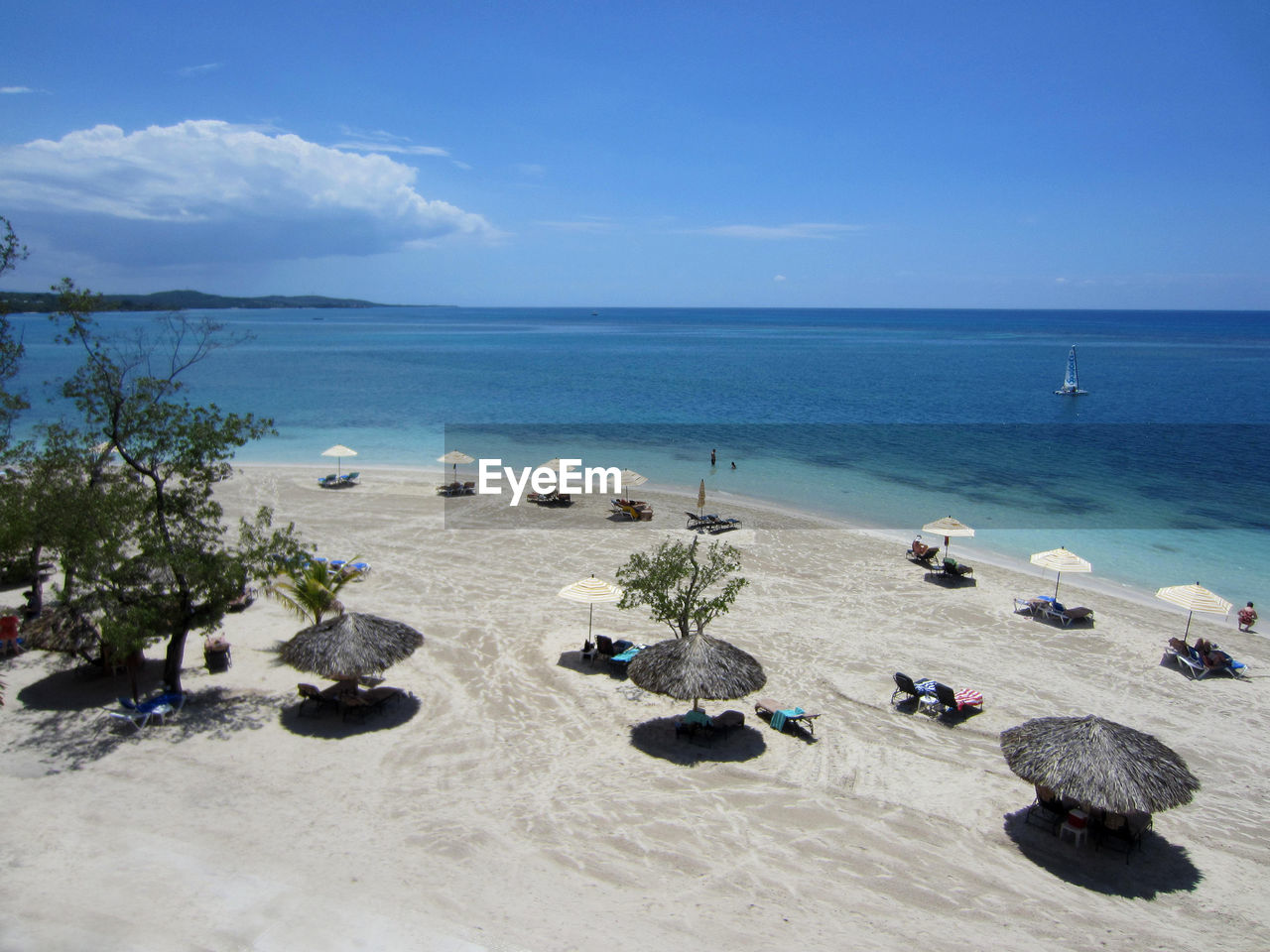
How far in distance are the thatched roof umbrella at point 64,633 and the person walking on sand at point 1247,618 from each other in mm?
23002

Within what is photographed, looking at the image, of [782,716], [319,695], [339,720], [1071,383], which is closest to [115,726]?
[319,695]

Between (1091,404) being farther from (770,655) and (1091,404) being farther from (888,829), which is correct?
(888,829)

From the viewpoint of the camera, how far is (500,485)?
97.9 ft

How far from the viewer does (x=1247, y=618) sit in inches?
683

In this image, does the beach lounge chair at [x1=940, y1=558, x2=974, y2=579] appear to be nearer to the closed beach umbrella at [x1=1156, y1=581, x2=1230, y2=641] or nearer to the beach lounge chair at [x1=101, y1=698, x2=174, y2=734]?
the closed beach umbrella at [x1=1156, y1=581, x2=1230, y2=641]

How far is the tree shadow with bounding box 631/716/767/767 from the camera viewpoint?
36.4 feet

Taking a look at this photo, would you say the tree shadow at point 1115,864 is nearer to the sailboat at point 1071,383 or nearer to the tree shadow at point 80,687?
the tree shadow at point 80,687

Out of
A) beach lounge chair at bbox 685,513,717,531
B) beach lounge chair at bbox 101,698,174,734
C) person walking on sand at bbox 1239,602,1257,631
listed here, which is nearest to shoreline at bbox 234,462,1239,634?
person walking on sand at bbox 1239,602,1257,631

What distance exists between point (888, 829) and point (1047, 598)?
425 inches

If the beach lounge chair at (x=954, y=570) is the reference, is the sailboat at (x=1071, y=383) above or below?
above

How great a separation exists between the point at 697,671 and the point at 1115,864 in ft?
18.3

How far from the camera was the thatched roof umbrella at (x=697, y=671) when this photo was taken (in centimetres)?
1080

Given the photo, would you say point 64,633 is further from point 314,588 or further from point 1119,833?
point 1119,833

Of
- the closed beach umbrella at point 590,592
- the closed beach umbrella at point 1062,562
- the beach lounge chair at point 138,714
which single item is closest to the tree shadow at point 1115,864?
the closed beach umbrella at point 590,592
